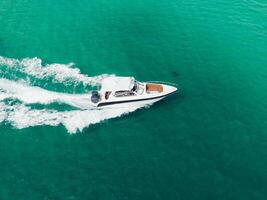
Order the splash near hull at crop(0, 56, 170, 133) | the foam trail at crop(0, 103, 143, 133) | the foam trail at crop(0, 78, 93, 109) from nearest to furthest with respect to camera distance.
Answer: the foam trail at crop(0, 103, 143, 133) → the splash near hull at crop(0, 56, 170, 133) → the foam trail at crop(0, 78, 93, 109)

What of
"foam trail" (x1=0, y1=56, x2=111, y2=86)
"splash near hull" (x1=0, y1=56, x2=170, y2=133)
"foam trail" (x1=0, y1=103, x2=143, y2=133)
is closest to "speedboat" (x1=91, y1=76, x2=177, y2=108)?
"splash near hull" (x1=0, y1=56, x2=170, y2=133)

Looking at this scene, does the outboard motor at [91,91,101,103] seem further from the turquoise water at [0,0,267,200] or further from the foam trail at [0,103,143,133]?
the turquoise water at [0,0,267,200]

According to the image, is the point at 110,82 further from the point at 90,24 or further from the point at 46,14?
the point at 46,14

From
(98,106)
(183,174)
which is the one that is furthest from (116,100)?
(183,174)

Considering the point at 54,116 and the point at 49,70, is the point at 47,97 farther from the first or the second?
the point at 49,70

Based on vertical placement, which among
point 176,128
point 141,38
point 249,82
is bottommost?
point 176,128

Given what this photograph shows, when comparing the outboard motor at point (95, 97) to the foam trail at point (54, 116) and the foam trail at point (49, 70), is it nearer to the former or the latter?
the foam trail at point (54, 116)

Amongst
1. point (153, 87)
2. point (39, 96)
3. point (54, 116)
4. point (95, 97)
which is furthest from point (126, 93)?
point (39, 96)
